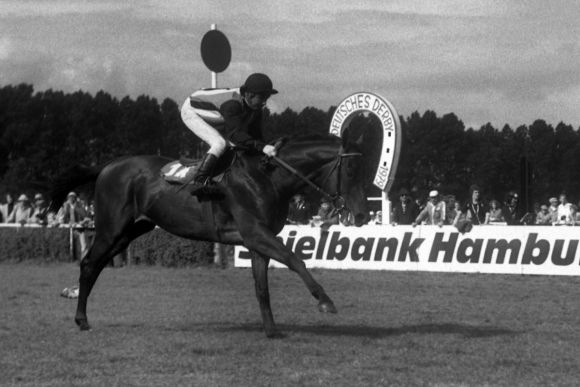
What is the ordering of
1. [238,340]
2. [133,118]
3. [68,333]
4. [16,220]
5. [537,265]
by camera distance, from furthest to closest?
[133,118]
[16,220]
[537,265]
[68,333]
[238,340]

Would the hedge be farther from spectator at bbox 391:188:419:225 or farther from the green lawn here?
the green lawn

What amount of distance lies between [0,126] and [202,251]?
52.5 m

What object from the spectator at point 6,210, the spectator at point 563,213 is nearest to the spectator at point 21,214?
the spectator at point 6,210

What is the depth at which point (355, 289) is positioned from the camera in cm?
1670

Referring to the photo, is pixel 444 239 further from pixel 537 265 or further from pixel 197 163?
pixel 197 163

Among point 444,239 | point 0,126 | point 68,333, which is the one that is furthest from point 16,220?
point 0,126

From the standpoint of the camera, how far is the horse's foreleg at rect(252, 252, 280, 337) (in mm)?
9969

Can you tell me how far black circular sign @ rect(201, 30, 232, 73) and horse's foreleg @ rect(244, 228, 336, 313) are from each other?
11.0 metres

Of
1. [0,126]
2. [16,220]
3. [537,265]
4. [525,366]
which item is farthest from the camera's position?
[0,126]

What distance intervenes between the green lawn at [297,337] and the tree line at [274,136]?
54609 mm

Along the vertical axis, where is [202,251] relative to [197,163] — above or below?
below

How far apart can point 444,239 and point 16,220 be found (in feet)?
42.3

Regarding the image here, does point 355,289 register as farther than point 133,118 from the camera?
No

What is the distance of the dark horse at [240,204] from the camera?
32.2ft
